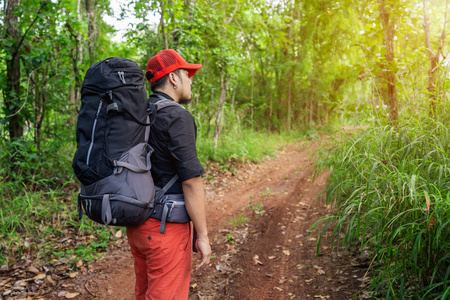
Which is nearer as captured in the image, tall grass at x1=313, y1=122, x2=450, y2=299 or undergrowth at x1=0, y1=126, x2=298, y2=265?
tall grass at x1=313, y1=122, x2=450, y2=299

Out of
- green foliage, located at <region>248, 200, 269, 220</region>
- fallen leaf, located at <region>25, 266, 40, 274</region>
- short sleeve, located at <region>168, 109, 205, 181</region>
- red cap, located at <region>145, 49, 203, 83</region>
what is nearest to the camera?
short sleeve, located at <region>168, 109, 205, 181</region>

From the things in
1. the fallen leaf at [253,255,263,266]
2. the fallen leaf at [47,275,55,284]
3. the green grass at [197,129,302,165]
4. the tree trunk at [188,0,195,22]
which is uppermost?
the tree trunk at [188,0,195,22]

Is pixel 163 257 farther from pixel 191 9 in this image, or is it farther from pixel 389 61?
pixel 191 9

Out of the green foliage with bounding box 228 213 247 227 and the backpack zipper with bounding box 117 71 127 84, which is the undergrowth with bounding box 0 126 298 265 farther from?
the backpack zipper with bounding box 117 71 127 84

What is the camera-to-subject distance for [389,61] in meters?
3.89

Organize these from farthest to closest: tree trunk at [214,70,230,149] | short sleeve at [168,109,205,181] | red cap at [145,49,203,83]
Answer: tree trunk at [214,70,230,149] → red cap at [145,49,203,83] → short sleeve at [168,109,205,181]

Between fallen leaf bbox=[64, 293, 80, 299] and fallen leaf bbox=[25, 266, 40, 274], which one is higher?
fallen leaf bbox=[25, 266, 40, 274]

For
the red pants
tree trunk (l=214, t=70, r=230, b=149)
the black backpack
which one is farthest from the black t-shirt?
tree trunk (l=214, t=70, r=230, b=149)

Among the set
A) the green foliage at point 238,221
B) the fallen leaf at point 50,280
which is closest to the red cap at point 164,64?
the fallen leaf at point 50,280

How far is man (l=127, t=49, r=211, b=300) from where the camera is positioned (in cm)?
198

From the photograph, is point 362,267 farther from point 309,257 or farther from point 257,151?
point 257,151

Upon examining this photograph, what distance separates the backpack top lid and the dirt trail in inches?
101

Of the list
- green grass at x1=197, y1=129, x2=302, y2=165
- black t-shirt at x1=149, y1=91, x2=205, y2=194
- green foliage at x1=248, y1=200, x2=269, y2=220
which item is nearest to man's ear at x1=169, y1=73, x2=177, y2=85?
black t-shirt at x1=149, y1=91, x2=205, y2=194

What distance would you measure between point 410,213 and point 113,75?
2.38m
